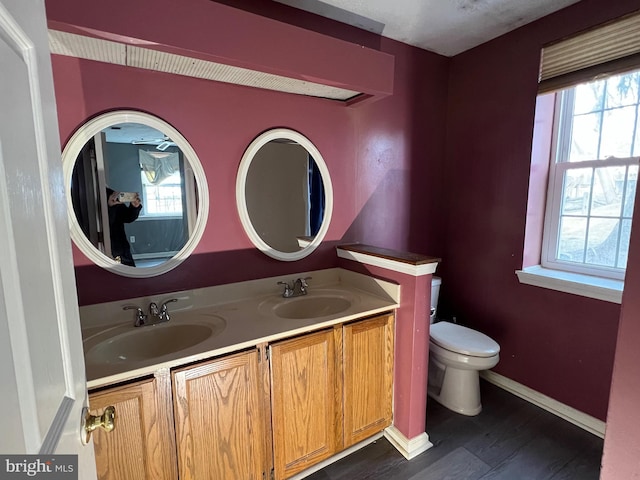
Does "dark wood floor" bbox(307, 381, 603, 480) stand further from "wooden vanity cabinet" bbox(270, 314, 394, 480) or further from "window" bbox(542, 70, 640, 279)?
"window" bbox(542, 70, 640, 279)

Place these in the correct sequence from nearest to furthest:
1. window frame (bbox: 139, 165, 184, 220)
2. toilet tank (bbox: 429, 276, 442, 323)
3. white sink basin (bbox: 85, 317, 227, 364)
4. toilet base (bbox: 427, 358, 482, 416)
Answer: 1. white sink basin (bbox: 85, 317, 227, 364)
2. window frame (bbox: 139, 165, 184, 220)
3. toilet base (bbox: 427, 358, 482, 416)
4. toilet tank (bbox: 429, 276, 442, 323)

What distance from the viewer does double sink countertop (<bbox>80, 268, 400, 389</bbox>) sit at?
120cm

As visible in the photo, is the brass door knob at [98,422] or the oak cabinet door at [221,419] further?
the oak cabinet door at [221,419]

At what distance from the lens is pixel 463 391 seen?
2055 millimetres

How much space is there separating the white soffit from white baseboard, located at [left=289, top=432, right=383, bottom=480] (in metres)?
1.93

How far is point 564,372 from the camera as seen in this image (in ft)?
6.55

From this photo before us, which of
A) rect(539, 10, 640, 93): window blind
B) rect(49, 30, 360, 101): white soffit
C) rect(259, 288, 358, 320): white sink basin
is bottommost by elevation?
rect(259, 288, 358, 320): white sink basin

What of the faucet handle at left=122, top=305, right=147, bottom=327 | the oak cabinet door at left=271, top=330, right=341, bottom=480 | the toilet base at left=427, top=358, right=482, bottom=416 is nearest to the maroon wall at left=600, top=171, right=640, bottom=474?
the oak cabinet door at left=271, top=330, right=341, bottom=480

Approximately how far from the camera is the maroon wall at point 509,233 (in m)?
1.86

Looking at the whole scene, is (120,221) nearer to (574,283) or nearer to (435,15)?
(435,15)

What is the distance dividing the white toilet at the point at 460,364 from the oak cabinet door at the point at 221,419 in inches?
48.7

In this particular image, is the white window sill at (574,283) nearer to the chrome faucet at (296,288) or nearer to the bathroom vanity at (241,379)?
the bathroom vanity at (241,379)

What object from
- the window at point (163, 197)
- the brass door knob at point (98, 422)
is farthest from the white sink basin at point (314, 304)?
the brass door knob at point (98, 422)

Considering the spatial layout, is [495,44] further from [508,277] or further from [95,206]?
[95,206]
